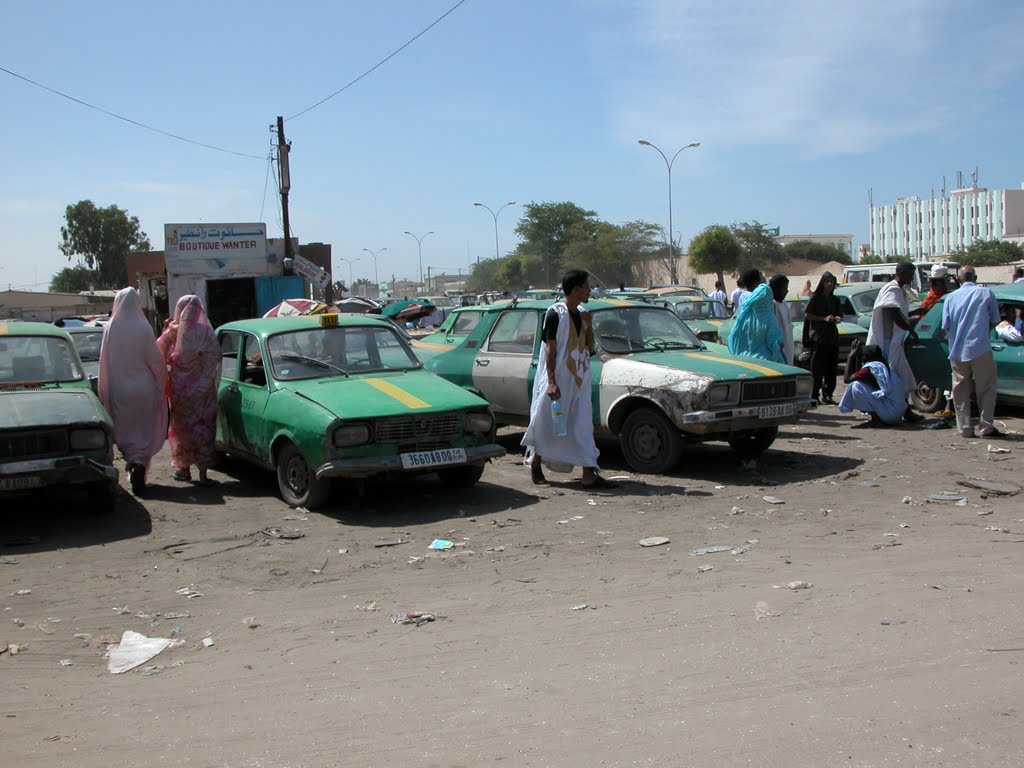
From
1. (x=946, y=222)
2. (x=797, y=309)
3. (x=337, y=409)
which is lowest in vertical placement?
(x=337, y=409)

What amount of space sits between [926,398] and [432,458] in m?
7.51

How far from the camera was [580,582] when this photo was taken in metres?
5.93

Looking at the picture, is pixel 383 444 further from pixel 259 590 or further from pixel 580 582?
pixel 580 582

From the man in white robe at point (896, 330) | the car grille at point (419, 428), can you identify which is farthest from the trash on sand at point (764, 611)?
the man in white robe at point (896, 330)

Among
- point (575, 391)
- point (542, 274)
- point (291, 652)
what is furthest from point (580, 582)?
point (542, 274)

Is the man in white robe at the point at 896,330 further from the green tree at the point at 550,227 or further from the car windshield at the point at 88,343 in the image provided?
the green tree at the point at 550,227

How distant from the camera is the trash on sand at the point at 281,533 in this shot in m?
7.33

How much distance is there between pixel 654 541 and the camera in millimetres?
6824

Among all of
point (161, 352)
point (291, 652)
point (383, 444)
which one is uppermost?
point (161, 352)

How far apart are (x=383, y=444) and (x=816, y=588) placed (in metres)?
3.57

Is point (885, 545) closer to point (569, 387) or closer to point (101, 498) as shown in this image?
point (569, 387)

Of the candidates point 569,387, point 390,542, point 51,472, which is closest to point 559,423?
point 569,387

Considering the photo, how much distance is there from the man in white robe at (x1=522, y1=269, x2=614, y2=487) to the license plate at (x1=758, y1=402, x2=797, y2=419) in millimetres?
1588

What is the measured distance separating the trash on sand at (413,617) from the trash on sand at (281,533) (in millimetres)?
2115
